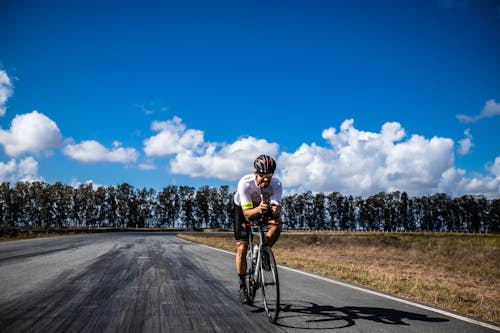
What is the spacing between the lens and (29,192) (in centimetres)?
11019

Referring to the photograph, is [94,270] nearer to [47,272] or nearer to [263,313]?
[47,272]

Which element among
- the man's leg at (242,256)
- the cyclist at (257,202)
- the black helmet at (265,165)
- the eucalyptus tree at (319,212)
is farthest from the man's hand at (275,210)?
the eucalyptus tree at (319,212)

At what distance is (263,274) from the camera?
475cm

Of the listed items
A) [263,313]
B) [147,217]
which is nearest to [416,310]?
[263,313]

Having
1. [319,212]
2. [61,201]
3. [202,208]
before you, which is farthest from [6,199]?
[319,212]

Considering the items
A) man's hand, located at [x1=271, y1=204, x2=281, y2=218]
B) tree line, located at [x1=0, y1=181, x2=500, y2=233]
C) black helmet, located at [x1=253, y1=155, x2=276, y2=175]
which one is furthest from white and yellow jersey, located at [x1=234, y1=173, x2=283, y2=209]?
tree line, located at [x1=0, y1=181, x2=500, y2=233]

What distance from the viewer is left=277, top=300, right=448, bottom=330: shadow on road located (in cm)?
420

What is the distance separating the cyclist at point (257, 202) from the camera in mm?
4555

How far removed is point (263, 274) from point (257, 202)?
1.03 meters

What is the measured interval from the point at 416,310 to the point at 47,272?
7447mm

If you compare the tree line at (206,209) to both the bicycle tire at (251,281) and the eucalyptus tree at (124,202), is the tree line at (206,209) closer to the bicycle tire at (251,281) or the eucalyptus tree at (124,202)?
the eucalyptus tree at (124,202)

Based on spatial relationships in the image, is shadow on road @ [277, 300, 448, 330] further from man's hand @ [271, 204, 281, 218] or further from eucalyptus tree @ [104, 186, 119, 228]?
eucalyptus tree @ [104, 186, 119, 228]

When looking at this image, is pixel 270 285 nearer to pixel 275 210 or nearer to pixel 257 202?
pixel 275 210

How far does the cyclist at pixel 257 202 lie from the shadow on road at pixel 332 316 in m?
0.79
